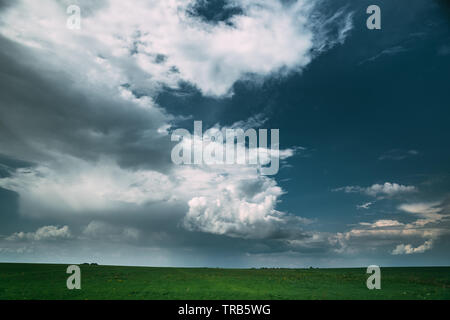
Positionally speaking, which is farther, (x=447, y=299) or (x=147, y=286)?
(x=147, y=286)

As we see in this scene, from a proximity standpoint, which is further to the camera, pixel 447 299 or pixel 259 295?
pixel 259 295
